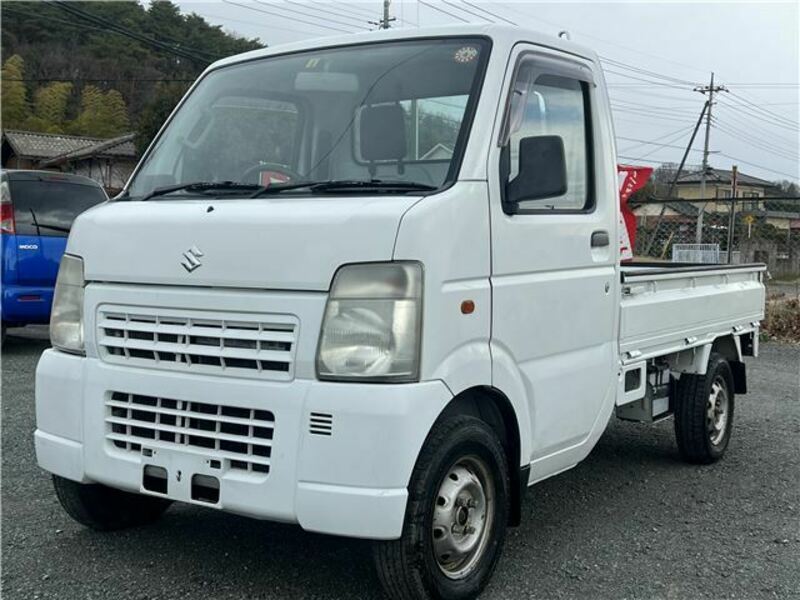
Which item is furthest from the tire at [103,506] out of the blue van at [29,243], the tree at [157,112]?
the tree at [157,112]

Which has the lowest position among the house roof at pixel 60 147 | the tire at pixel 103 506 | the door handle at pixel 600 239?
the tire at pixel 103 506

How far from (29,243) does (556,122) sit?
6642 millimetres

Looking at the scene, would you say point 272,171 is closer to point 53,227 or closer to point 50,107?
point 53,227

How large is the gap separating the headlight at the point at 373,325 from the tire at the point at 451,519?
14.3 inches

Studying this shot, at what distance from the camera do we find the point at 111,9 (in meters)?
29.4

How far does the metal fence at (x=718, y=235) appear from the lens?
1512cm

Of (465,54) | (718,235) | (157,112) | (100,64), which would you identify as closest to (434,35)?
(465,54)

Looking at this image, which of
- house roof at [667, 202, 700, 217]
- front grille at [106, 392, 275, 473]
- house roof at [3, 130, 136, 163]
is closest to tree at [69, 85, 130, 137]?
house roof at [3, 130, 136, 163]

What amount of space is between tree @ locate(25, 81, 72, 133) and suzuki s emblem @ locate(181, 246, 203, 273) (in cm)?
5408

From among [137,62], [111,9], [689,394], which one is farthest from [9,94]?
[689,394]

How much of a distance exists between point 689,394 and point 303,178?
3455mm

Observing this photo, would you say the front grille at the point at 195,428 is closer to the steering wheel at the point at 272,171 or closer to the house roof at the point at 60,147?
the steering wheel at the point at 272,171

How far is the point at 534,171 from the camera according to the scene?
3.54 meters

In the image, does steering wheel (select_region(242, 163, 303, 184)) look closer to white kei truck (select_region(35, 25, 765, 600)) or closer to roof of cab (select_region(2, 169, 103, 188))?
white kei truck (select_region(35, 25, 765, 600))
